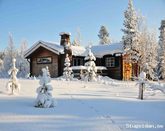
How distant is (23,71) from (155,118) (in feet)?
180

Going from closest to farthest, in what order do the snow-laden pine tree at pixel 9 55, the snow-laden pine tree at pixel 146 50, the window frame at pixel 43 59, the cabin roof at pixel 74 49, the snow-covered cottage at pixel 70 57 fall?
1. the cabin roof at pixel 74 49
2. the snow-covered cottage at pixel 70 57
3. the window frame at pixel 43 59
4. the snow-laden pine tree at pixel 146 50
5. the snow-laden pine tree at pixel 9 55

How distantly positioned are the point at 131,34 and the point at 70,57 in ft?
28.5

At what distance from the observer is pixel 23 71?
64312 mm

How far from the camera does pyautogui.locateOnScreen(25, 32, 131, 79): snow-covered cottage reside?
40.2m

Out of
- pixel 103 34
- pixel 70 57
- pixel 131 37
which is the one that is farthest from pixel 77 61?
pixel 103 34

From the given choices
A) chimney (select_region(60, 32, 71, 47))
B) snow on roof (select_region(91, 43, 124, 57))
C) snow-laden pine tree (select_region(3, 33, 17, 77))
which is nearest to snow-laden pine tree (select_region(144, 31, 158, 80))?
snow on roof (select_region(91, 43, 124, 57))

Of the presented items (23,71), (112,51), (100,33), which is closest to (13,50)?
(23,71)

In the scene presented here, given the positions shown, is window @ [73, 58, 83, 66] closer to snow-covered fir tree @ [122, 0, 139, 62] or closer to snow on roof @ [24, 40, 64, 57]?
snow on roof @ [24, 40, 64, 57]

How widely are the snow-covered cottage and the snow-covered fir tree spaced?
3.76 feet

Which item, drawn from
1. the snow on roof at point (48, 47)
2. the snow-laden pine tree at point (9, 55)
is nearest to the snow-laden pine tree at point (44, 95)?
the snow on roof at point (48, 47)

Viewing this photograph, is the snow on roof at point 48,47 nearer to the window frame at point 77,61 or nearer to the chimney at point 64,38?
the chimney at point 64,38

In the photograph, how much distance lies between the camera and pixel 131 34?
41.8 meters

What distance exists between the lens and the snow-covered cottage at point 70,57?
40.2 metres

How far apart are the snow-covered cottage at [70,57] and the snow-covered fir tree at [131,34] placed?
1145 mm
